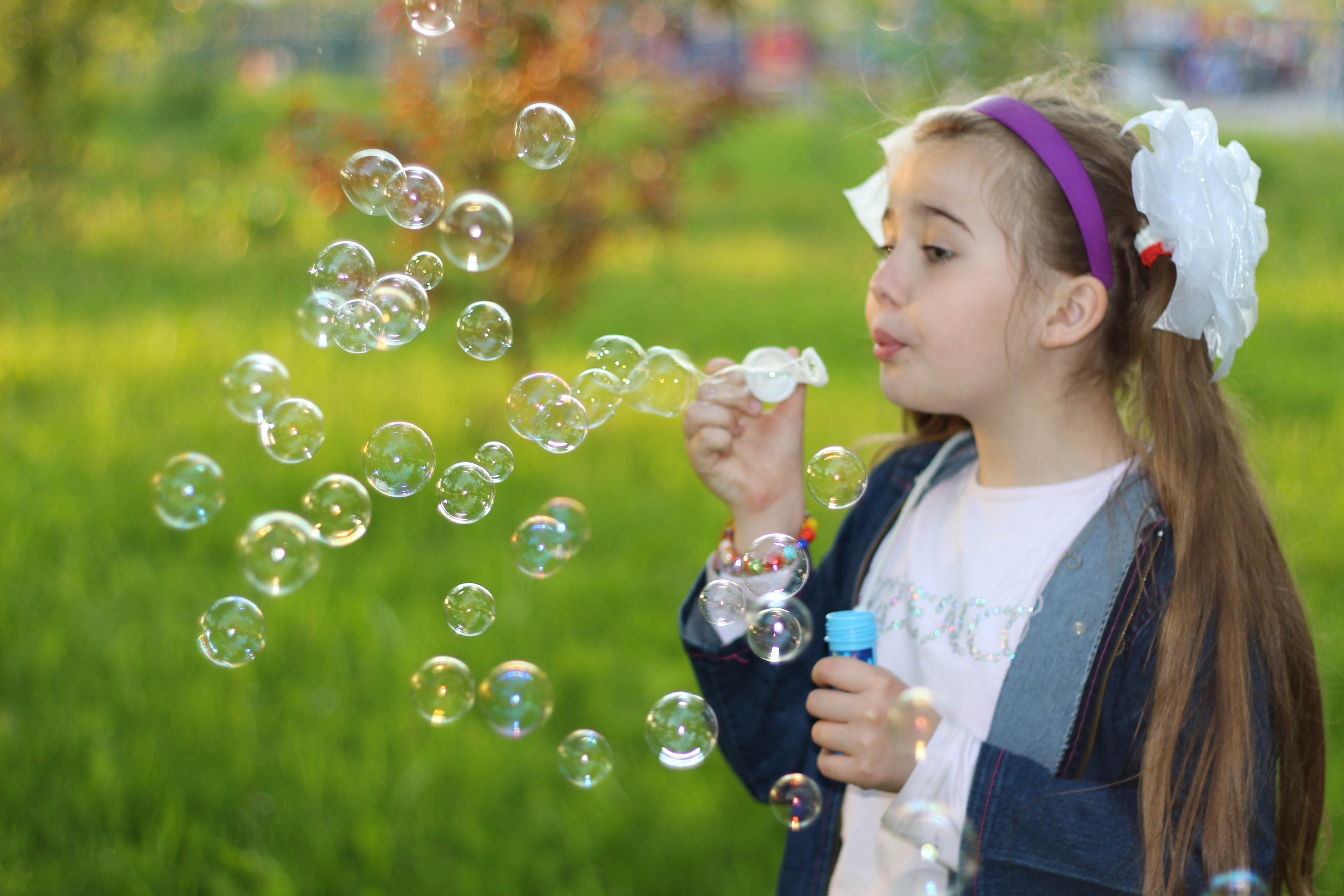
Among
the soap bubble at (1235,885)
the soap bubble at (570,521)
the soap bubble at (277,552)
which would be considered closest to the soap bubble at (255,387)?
the soap bubble at (277,552)

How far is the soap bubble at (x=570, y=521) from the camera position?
209 centimetres

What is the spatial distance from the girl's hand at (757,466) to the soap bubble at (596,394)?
129 mm

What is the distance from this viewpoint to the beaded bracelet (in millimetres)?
1826

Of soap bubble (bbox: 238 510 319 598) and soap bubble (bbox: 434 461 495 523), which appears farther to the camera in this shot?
soap bubble (bbox: 238 510 319 598)

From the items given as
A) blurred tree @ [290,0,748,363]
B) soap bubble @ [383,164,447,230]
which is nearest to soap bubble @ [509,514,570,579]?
soap bubble @ [383,164,447,230]

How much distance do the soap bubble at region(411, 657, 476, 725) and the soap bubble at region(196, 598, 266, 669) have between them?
296 millimetres

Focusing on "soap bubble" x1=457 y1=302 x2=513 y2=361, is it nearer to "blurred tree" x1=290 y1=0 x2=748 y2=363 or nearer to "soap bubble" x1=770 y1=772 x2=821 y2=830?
"soap bubble" x1=770 y1=772 x2=821 y2=830

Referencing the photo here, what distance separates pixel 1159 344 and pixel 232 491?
3499 mm

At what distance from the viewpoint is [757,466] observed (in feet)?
6.22

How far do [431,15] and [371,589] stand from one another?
2.06 meters

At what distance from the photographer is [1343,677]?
3225 millimetres

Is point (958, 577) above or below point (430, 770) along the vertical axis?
above

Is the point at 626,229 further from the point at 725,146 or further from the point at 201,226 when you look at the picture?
the point at 725,146

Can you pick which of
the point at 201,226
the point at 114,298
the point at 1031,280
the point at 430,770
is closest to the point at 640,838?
the point at 430,770
